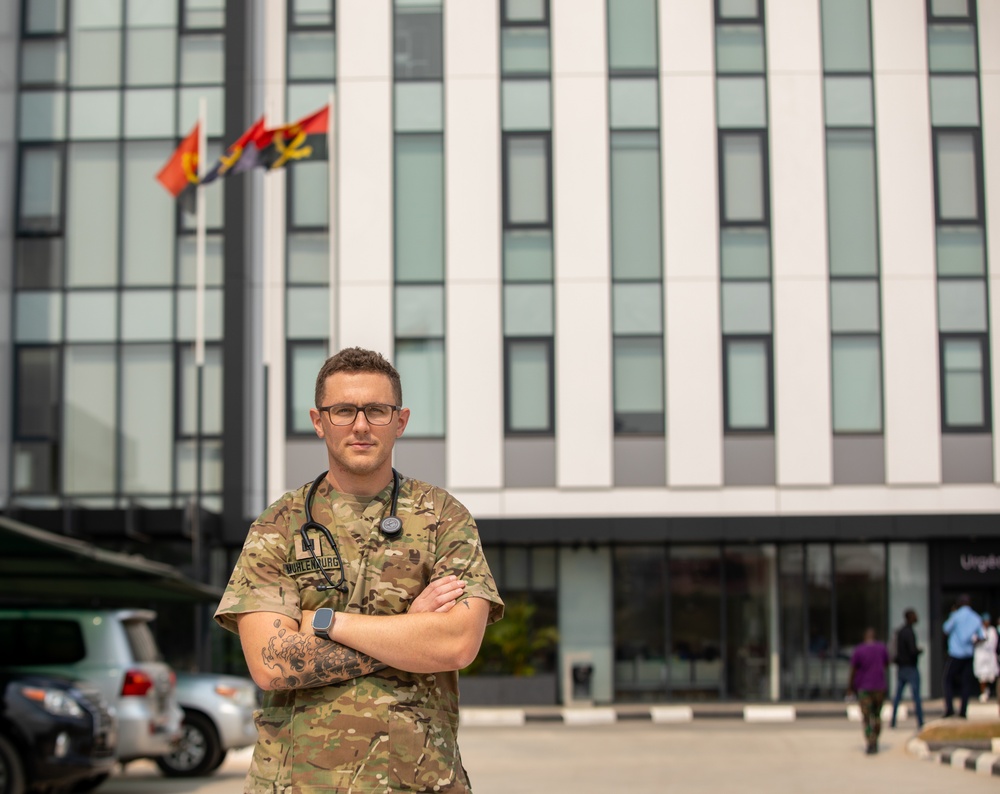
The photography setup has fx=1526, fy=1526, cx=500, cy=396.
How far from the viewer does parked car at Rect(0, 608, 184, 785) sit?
14.2 meters

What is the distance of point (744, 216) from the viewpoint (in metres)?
31.4

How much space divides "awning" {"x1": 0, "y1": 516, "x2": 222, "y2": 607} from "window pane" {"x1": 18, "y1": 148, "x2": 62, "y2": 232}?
35.0 feet

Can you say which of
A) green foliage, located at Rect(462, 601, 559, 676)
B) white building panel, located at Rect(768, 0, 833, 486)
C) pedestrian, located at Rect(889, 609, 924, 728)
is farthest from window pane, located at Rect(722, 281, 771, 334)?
pedestrian, located at Rect(889, 609, 924, 728)

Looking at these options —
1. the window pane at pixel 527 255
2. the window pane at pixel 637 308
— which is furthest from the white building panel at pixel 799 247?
the window pane at pixel 527 255

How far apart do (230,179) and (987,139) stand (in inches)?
614

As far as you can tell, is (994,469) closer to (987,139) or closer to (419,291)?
(987,139)

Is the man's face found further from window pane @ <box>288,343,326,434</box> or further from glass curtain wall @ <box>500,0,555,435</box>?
window pane @ <box>288,343,326,434</box>

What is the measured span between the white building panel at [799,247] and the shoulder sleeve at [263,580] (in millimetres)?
27332

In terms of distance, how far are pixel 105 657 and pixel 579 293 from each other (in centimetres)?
1783

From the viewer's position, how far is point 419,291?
31.1m

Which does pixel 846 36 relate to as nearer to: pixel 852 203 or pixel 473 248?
pixel 852 203

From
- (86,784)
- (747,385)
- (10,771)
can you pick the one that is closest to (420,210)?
(747,385)

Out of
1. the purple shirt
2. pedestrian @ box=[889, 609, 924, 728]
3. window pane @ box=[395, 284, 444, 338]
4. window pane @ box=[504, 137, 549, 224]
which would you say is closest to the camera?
the purple shirt

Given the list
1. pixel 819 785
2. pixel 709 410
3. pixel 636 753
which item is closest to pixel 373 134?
pixel 709 410
